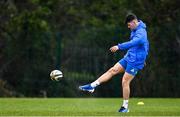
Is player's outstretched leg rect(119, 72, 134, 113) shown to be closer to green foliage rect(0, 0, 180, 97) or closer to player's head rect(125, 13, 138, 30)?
player's head rect(125, 13, 138, 30)

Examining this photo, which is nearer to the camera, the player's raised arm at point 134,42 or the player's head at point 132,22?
the player's raised arm at point 134,42

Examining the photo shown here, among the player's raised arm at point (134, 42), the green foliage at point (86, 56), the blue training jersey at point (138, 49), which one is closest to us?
the player's raised arm at point (134, 42)

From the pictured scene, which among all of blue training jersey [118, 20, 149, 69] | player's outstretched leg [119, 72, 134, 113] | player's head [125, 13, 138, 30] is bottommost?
player's outstretched leg [119, 72, 134, 113]

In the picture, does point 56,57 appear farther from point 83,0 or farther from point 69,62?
point 83,0

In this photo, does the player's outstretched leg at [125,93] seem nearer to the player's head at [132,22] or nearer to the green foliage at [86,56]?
the player's head at [132,22]

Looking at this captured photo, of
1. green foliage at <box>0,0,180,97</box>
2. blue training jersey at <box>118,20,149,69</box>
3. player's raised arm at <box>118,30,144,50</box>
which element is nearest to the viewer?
player's raised arm at <box>118,30,144,50</box>

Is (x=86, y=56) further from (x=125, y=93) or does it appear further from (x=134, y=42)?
(x=134, y=42)

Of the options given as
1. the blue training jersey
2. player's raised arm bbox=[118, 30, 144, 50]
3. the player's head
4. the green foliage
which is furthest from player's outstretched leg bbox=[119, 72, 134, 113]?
the green foliage

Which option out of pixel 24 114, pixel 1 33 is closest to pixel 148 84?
pixel 1 33

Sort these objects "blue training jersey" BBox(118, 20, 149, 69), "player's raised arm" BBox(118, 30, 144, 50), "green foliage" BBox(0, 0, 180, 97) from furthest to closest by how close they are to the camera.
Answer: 1. "green foliage" BBox(0, 0, 180, 97)
2. "blue training jersey" BBox(118, 20, 149, 69)
3. "player's raised arm" BBox(118, 30, 144, 50)

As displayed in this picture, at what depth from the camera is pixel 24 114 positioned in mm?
13508

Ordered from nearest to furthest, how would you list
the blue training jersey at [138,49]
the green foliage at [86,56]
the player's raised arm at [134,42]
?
the player's raised arm at [134,42]
the blue training jersey at [138,49]
the green foliage at [86,56]

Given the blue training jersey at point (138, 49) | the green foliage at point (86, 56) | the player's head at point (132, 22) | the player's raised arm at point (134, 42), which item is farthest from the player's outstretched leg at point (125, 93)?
the green foliage at point (86, 56)

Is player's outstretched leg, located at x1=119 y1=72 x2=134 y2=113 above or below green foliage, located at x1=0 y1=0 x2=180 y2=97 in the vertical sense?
below
